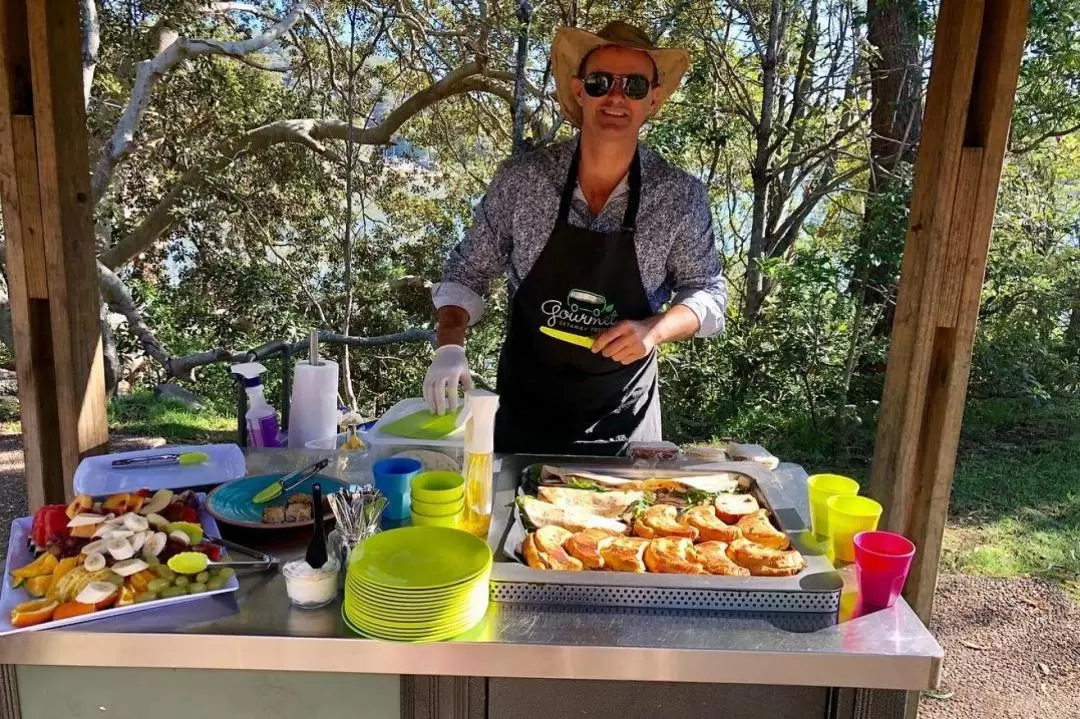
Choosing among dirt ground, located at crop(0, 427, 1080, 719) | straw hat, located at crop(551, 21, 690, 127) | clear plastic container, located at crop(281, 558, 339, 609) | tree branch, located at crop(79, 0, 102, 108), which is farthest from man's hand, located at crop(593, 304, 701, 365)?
tree branch, located at crop(79, 0, 102, 108)

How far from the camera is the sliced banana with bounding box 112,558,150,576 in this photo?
4.00ft

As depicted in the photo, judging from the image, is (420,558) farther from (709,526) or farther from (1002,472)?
(1002,472)

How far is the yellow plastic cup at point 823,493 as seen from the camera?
1435mm

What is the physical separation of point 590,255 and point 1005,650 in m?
2.47

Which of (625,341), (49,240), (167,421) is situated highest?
(49,240)

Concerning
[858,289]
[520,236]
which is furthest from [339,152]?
[520,236]

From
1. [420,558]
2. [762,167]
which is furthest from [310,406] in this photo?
[762,167]

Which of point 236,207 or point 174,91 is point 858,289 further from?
point 174,91

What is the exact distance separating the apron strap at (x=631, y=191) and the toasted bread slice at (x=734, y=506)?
83 centimetres

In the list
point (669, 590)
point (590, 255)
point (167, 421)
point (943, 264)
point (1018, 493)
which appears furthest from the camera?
point (167, 421)

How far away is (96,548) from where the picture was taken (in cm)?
125

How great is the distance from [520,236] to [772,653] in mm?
1356

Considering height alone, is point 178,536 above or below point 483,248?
below

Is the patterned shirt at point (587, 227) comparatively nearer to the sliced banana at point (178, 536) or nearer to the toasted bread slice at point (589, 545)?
the toasted bread slice at point (589, 545)
